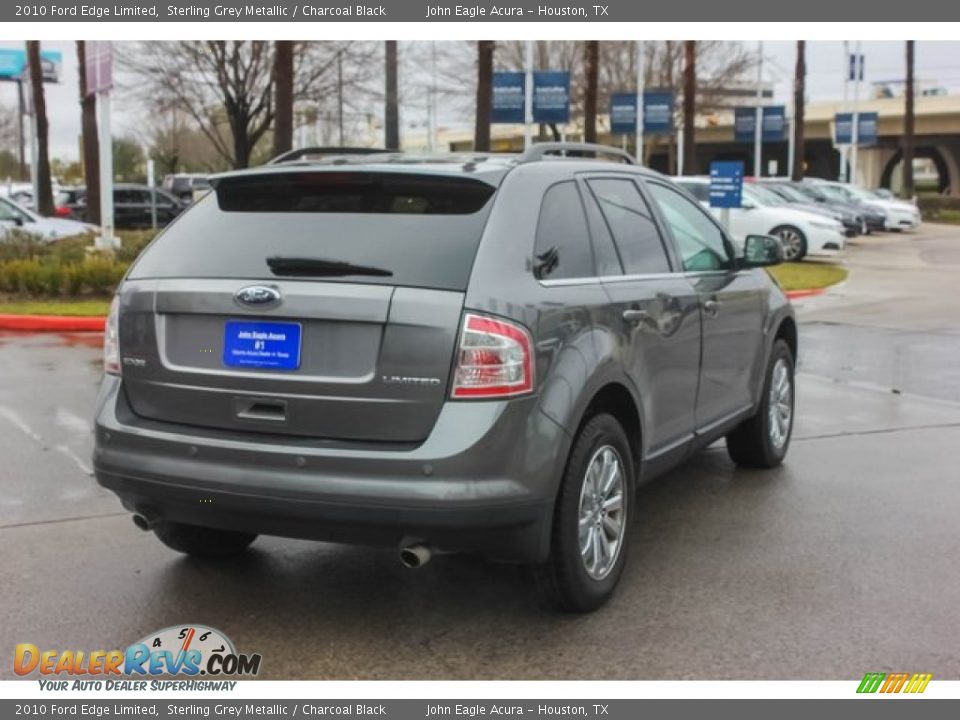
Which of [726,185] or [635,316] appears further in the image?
[726,185]

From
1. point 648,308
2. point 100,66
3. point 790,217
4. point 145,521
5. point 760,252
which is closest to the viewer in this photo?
point 145,521

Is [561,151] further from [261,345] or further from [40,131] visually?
[40,131]

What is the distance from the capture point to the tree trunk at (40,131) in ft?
96.9

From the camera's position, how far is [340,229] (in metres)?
4.17

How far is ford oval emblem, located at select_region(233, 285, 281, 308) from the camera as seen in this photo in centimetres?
400

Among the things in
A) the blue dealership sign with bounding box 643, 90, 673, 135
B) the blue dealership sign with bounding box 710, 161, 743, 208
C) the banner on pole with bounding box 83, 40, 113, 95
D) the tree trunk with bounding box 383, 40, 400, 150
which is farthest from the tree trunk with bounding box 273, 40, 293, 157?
the blue dealership sign with bounding box 643, 90, 673, 135

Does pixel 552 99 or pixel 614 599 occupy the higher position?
pixel 552 99

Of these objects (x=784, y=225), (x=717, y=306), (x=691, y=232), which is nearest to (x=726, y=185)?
(x=784, y=225)

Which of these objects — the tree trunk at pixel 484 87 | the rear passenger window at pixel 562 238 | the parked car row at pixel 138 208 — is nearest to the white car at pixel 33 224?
the tree trunk at pixel 484 87

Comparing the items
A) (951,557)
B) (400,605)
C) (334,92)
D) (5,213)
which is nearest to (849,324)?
(951,557)

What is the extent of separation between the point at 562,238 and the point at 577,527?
117cm

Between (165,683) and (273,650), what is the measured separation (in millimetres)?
399

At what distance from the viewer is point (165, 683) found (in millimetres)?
3895
